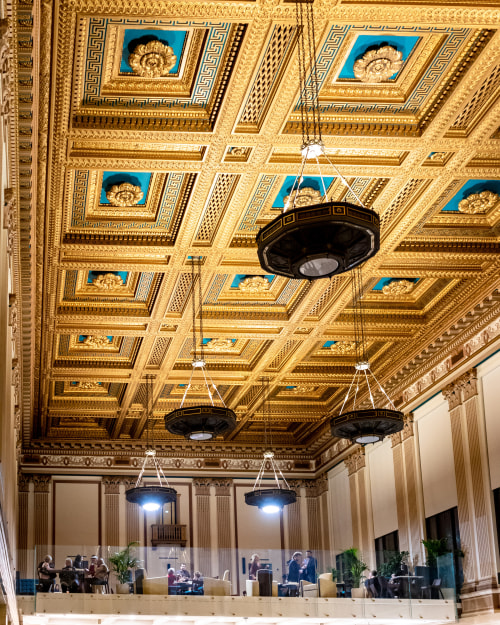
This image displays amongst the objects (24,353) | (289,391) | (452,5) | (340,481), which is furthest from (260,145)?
(340,481)

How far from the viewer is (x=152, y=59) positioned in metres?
10.2

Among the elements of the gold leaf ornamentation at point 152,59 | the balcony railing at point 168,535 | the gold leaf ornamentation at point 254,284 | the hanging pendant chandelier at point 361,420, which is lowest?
the balcony railing at point 168,535

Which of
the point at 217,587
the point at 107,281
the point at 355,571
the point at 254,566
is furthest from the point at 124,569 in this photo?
the point at 107,281

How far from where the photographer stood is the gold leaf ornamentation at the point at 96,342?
19000mm

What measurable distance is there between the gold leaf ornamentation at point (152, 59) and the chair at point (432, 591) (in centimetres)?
1120

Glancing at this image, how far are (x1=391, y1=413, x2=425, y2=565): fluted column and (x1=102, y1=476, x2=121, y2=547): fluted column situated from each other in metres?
8.45

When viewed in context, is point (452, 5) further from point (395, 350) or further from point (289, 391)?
point (289, 391)

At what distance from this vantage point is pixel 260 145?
11.9 m

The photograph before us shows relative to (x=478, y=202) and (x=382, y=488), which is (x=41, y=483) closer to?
(x=382, y=488)

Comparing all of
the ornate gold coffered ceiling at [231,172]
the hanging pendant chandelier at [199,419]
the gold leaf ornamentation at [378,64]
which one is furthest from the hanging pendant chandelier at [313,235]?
the hanging pendant chandelier at [199,419]

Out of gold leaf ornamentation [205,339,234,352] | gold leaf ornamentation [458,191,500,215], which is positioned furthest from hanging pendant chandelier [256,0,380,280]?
gold leaf ornamentation [205,339,234,352]

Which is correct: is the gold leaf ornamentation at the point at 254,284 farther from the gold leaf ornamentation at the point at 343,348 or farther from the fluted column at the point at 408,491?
the fluted column at the point at 408,491

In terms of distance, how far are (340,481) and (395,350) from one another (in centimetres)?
619

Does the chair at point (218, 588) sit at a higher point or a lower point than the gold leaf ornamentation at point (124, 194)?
lower
